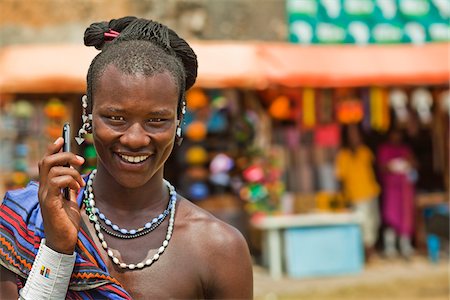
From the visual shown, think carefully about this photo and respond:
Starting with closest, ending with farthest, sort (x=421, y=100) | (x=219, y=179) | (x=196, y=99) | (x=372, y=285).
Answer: (x=196, y=99) < (x=372, y=285) < (x=219, y=179) < (x=421, y=100)

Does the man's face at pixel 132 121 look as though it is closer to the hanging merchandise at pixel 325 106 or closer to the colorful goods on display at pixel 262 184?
the colorful goods on display at pixel 262 184

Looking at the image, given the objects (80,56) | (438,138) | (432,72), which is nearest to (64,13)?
(80,56)

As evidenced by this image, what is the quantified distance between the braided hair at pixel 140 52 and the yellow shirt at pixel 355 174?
7.85m

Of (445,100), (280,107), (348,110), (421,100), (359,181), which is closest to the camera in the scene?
(280,107)

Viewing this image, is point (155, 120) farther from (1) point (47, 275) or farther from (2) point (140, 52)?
(1) point (47, 275)

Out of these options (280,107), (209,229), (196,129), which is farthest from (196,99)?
(209,229)

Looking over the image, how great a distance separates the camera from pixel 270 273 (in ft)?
30.6

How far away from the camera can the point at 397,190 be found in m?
10.2

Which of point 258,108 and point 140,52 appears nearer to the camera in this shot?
point 140,52

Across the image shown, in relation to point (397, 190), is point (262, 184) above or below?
above

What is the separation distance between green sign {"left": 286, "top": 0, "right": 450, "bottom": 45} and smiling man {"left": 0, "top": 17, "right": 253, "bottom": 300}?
7609mm

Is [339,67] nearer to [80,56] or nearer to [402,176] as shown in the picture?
[402,176]

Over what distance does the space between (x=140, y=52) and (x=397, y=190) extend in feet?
28.5

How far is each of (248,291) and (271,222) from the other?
6971 mm
